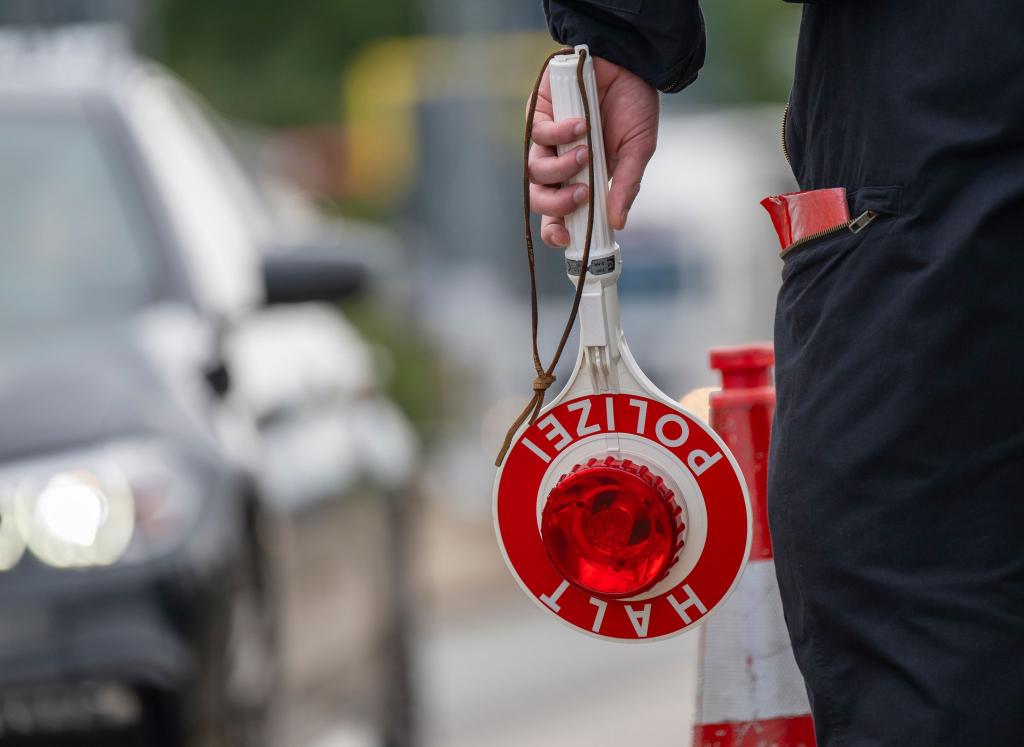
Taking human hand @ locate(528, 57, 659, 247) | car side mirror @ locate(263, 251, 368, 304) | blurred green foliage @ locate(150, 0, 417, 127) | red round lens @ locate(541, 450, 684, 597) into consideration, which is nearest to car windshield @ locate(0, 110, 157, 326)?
car side mirror @ locate(263, 251, 368, 304)

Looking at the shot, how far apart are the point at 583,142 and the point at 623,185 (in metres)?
0.07

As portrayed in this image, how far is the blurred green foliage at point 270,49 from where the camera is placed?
24.9 m

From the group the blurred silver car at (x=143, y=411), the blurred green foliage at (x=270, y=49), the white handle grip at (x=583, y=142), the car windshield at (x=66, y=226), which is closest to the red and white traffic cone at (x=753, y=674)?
the white handle grip at (x=583, y=142)

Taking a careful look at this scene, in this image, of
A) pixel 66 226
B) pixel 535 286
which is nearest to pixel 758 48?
pixel 66 226

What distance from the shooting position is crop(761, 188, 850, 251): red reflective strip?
1.91m

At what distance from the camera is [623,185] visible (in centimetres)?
214

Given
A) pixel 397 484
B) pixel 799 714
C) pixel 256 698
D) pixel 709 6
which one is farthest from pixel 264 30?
pixel 799 714

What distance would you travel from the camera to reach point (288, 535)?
15.0 feet

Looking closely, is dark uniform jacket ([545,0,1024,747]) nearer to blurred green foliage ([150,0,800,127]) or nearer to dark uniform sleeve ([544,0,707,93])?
dark uniform sleeve ([544,0,707,93])

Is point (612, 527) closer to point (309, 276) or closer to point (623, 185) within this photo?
point (623, 185)

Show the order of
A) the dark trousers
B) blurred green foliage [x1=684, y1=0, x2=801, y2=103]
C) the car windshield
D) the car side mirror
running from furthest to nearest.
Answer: blurred green foliage [x1=684, y1=0, x2=801, y2=103], the car side mirror, the car windshield, the dark trousers

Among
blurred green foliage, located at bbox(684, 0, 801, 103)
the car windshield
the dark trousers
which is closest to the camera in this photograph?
the dark trousers

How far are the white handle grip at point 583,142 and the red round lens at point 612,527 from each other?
22 centimetres

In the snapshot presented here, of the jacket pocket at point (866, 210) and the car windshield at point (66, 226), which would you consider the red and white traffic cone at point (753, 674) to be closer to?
the jacket pocket at point (866, 210)
